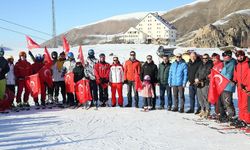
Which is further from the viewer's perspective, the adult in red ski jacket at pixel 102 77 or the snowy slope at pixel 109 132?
the adult in red ski jacket at pixel 102 77

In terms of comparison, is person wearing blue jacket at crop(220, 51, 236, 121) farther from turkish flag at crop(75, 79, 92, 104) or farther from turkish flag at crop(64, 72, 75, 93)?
turkish flag at crop(64, 72, 75, 93)

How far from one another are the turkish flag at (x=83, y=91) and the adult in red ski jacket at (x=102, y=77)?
429mm

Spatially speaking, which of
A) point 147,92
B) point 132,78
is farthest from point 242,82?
point 132,78

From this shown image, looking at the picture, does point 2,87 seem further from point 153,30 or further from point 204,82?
point 153,30

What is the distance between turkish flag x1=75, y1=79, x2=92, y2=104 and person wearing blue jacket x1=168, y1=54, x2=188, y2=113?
2.66 m

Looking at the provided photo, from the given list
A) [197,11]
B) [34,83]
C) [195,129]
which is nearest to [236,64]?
[195,129]

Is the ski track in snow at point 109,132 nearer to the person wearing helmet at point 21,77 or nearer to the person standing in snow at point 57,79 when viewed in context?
the person wearing helmet at point 21,77

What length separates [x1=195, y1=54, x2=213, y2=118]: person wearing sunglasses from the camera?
1129cm

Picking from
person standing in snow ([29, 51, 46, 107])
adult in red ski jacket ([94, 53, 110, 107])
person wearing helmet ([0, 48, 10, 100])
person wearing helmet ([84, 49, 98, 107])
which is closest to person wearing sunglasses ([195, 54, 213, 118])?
adult in red ski jacket ([94, 53, 110, 107])

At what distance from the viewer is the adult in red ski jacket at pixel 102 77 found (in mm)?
13242

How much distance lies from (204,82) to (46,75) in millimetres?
5242

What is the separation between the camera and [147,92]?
12648 millimetres

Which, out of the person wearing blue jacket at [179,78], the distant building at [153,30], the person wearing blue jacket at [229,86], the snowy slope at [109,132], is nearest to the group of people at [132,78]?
the person wearing blue jacket at [179,78]

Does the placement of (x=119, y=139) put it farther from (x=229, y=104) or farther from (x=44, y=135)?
(x=229, y=104)
